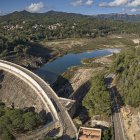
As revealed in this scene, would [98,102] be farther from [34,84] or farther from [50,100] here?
[34,84]

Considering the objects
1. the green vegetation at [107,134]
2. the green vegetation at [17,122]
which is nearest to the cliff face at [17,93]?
the green vegetation at [17,122]

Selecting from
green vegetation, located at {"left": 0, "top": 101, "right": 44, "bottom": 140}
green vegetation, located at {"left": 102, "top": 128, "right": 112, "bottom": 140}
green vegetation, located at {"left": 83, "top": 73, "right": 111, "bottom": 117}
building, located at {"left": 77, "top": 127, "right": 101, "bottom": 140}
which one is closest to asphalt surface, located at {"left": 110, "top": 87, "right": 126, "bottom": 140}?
green vegetation, located at {"left": 102, "top": 128, "right": 112, "bottom": 140}

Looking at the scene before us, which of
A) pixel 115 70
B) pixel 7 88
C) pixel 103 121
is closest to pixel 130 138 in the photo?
pixel 103 121

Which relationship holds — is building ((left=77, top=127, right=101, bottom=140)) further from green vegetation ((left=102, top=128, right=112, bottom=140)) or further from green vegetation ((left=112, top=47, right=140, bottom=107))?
green vegetation ((left=112, top=47, right=140, bottom=107))

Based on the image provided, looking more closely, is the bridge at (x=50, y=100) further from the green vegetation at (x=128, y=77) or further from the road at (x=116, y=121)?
the green vegetation at (x=128, y=77)

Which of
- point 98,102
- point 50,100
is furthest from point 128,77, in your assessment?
point 50,100
